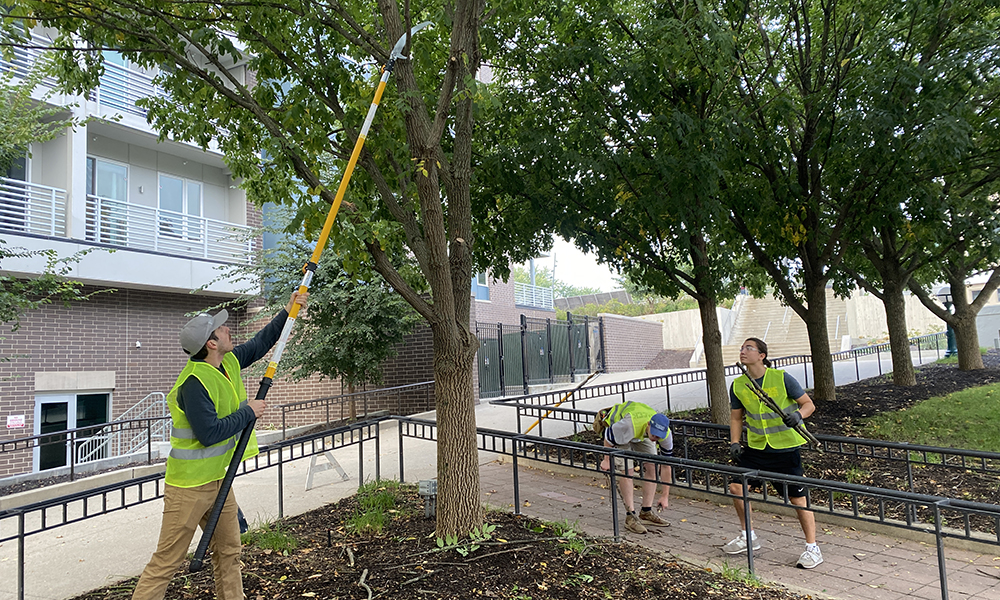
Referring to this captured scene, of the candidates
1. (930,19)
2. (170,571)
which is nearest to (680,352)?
(930,19)

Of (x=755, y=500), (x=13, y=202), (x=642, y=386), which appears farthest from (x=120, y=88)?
(x=755, y=500)

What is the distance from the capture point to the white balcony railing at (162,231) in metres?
13.6

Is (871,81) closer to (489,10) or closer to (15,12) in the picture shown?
(489,10)

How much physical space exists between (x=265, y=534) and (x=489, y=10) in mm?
5466

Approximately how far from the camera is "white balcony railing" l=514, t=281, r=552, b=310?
86.5 feet

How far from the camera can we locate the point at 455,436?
5125 mm

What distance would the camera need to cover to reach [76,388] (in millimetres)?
12938

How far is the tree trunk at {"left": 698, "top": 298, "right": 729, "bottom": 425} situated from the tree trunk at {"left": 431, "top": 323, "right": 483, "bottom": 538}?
4886mm

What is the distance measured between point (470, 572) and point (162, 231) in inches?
548

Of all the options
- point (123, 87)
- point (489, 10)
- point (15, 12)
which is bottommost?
point (15, 12)

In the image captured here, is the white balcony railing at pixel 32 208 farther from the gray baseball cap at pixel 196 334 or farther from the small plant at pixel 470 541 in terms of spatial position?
the small plant at pixel 470 541

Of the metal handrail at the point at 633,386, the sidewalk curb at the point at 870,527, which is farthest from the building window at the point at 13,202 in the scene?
the sidewalk curb at the point at 870,527

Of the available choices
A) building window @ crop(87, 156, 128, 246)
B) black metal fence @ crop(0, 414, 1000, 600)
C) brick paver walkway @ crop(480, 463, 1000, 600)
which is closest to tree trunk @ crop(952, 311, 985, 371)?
black metal fence @ crop(0, 414, 1000, 600)

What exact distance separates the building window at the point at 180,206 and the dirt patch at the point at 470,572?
1221 centimetres
